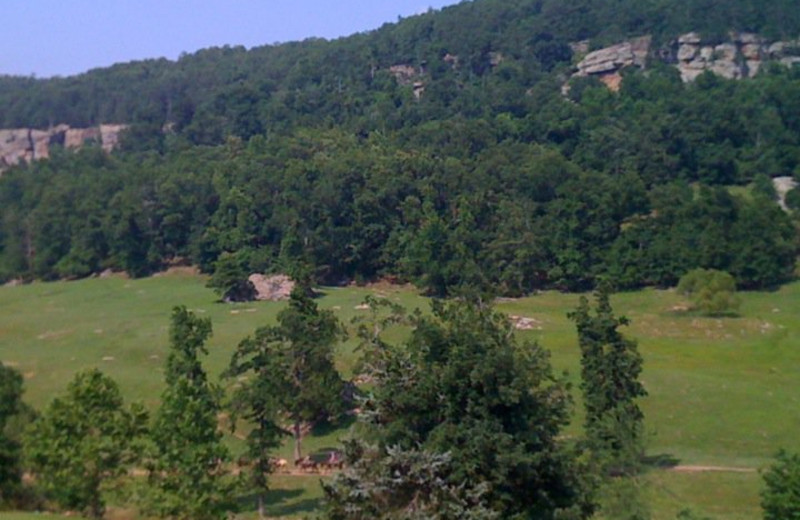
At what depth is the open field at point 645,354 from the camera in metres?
29.2

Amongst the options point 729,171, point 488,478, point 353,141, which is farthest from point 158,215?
point 488,478

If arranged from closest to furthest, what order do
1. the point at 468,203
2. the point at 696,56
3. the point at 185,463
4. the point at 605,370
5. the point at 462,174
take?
the point at 185,463 → the point at 605,370 → the point at 468,203 → the point at 462,174 → the point at 696,56

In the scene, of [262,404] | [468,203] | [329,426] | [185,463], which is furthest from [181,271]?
[185,463]

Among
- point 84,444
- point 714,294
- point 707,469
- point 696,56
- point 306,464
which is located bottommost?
point 707,469

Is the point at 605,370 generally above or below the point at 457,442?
Result: below

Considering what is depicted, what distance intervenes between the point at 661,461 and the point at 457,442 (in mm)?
17986

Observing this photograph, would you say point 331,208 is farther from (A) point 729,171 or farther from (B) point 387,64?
(B) point 387,64

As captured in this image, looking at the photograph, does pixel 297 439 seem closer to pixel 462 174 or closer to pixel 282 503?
pixel 282 503

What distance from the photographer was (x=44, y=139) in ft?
398

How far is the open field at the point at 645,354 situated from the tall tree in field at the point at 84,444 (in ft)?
5.72

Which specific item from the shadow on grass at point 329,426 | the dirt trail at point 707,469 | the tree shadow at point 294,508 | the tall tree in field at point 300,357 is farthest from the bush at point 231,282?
the dirt trail at point 707,469

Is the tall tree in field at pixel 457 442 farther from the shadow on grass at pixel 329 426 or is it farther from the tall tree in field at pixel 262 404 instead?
the shadow on grass at pixel 329 426

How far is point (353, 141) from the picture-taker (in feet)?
277

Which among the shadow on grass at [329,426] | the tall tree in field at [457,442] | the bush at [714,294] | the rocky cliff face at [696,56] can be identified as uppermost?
the rocky cliff face at [696,56]
